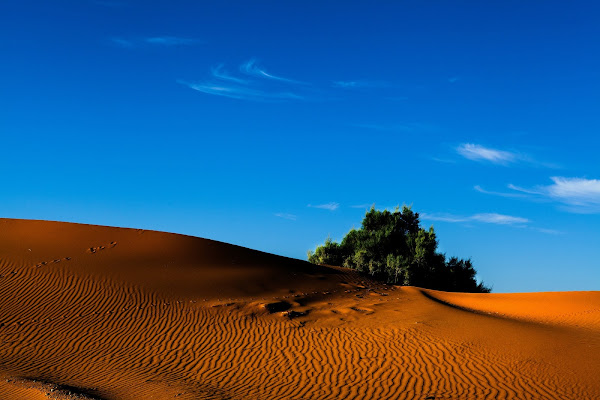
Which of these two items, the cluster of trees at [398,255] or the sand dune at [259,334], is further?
the cluster of trees at [398,255]

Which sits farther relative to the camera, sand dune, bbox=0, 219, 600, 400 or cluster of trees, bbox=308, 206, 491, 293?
cluster of trees, bbox=308, 206, 491, 293

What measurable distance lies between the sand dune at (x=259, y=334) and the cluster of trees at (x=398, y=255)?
1376 cm

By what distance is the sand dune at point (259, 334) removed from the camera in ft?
38.9

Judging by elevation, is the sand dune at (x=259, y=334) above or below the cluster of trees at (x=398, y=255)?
below

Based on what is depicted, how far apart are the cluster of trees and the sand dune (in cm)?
1376

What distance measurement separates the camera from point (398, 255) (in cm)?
4044

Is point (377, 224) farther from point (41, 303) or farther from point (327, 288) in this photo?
point (41, 303)

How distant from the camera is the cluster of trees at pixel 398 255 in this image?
39.2m

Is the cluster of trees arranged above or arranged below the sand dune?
above

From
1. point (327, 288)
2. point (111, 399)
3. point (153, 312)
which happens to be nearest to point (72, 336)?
point (153, 312)

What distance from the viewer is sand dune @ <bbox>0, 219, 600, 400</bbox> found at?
11.9 m

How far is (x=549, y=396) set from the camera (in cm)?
1100

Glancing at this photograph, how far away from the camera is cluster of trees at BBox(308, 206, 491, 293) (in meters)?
39.2

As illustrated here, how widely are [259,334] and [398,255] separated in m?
26.1
